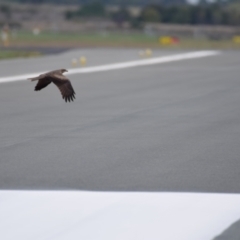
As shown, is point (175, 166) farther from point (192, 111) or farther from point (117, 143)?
point (192, 111)

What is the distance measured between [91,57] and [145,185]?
28273mm

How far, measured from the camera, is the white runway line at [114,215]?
24.1 feet

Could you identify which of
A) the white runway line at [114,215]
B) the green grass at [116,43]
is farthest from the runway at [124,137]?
the green grass at [116,43]

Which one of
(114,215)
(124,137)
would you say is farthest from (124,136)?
(114,215)

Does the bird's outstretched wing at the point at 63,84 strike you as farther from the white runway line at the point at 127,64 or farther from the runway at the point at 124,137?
the white runway line at the point at 127,64

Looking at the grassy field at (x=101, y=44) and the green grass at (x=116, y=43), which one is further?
the green grass at (x=116, y=43)

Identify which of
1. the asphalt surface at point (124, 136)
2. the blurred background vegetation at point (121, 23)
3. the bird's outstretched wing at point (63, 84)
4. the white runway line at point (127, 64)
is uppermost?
the bird's outstretched wing at point (63, 84)

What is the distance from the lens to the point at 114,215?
8031mm

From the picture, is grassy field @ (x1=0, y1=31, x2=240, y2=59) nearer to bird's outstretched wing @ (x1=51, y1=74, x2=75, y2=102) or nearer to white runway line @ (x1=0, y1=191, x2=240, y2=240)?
bird's outstretched wing @ (x1=51, y1=74, x2=75, y2=102)

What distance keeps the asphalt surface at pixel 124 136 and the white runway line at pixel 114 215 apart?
402 millimetres

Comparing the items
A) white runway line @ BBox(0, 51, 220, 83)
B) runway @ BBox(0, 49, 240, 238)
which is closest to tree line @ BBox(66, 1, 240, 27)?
white runway line @ BBox(0, 51, 220, 83)

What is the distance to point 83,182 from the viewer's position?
940cm

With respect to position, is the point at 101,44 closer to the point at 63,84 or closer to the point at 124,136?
the point at 124,136

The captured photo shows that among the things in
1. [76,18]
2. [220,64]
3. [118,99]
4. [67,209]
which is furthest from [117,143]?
[76,18]
